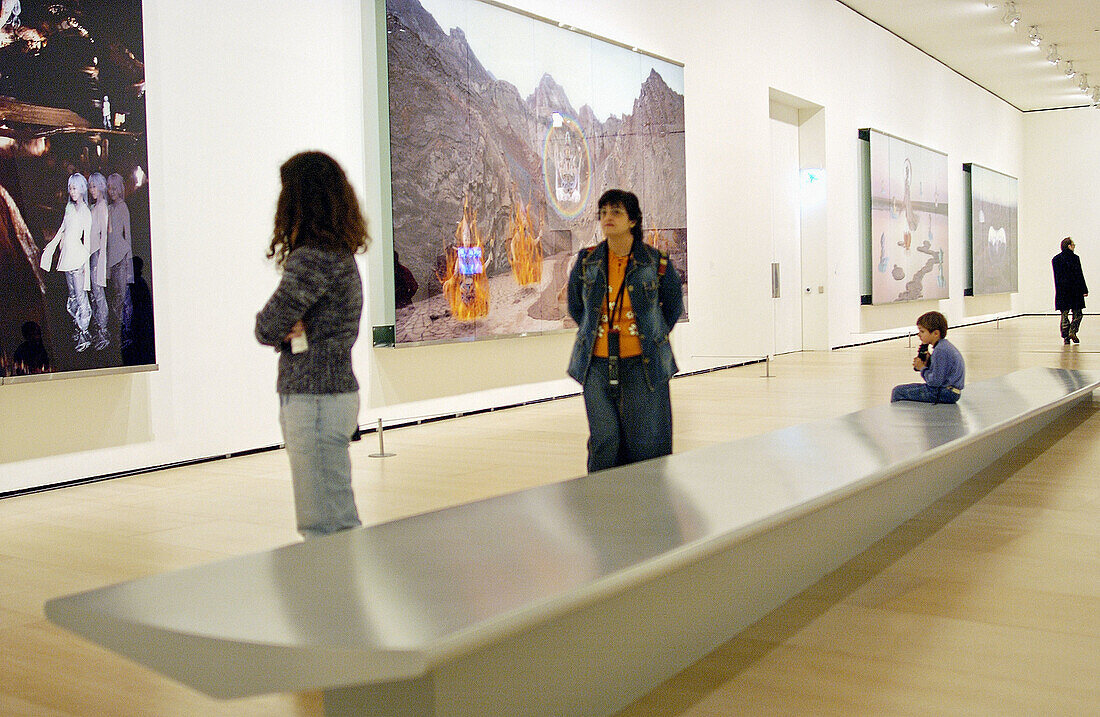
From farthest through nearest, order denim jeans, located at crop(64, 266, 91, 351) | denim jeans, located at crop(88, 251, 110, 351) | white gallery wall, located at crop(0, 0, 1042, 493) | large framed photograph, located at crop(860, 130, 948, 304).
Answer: large framed photograph, located at crop(860, 130, 948, 304), white gallery wall, located at crop(0, 0, 1042, 493), denim jeans, located at crop(88, 251, 110, 351), denim jeans, located at crop(64, 266, 91, 351)

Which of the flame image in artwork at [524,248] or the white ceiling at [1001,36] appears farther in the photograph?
the white ceiling at [1001,36]

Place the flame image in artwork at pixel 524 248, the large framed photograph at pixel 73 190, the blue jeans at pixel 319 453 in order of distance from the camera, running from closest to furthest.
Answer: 1. the blue jeans at pixel 319 453
2. the large framed photograph at pixel 73 190
3. the flame image in artwork at pixel 524 248

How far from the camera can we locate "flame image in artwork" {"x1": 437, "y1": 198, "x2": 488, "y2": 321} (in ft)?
36.2

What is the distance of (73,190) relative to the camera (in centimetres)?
757

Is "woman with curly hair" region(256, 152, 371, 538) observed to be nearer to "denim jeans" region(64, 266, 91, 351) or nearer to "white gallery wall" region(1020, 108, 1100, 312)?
"denim jeans" region(64, 266, 91, 351)

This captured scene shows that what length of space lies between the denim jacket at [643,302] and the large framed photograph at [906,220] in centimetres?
1835

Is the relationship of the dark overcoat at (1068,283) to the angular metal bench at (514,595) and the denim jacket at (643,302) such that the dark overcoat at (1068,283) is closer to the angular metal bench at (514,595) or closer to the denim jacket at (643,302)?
the denim jacket at (643,302)

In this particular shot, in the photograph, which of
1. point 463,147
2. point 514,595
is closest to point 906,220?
point 463,147

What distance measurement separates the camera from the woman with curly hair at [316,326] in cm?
399

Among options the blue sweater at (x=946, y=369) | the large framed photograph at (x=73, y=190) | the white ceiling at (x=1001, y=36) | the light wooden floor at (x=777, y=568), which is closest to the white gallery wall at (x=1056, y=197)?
the white ceiling at (x=1001, y=36)

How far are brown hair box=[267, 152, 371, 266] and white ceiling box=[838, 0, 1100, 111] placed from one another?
19.7 metres

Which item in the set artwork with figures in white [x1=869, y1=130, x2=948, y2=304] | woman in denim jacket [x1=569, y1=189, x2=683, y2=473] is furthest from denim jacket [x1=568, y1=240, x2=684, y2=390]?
artwork with figures in white [x1=869, y1=130, x2=948, y2=304]

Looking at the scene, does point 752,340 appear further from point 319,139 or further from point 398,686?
point 398,686

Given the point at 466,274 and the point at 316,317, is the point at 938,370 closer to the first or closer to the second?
the point at 466,274
